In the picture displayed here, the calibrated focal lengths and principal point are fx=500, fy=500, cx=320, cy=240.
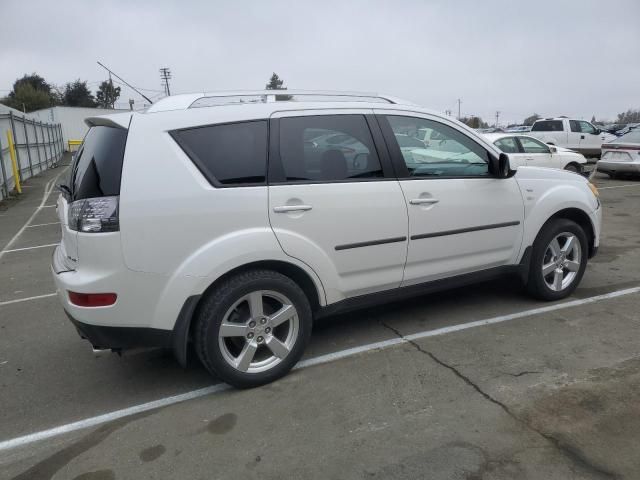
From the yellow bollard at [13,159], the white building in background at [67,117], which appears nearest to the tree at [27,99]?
the white building in background at [67,117]

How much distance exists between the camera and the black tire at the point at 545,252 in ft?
14.4

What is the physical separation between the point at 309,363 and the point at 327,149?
154 centimetres

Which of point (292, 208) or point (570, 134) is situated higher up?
point (570, 134)

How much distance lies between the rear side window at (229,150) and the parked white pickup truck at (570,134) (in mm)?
17957

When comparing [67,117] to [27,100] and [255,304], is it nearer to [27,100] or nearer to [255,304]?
[27,100]

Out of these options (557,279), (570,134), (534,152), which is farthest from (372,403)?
(570,134)

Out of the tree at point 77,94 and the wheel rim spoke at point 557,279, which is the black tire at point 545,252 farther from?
the tree at point 77,94

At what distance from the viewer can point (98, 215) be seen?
2842 millimetres

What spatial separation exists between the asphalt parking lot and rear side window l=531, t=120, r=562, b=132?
53.8 feet

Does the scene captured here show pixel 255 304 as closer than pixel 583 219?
Yes

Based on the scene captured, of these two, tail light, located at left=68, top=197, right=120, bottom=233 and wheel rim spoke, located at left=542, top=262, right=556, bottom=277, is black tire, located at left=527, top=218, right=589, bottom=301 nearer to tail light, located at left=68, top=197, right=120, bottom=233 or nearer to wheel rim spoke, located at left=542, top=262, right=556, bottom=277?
wheel rim spoke, located at left=542, top=262, right=556, bottom=277

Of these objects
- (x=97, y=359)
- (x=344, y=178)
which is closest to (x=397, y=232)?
(x=344, y=178)

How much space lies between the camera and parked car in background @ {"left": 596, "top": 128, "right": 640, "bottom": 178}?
13938mm

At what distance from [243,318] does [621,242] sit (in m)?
6.12
